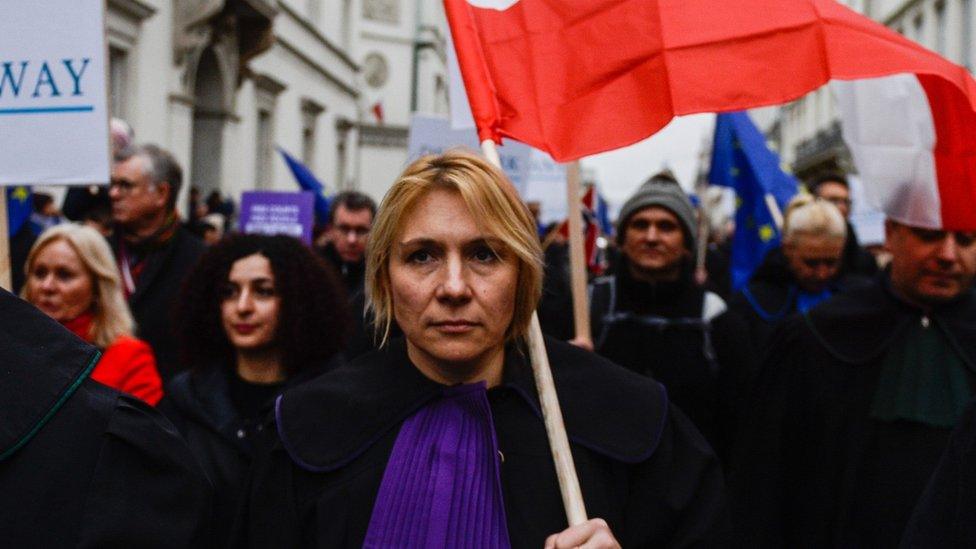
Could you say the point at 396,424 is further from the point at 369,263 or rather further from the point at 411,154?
the point at 411,154

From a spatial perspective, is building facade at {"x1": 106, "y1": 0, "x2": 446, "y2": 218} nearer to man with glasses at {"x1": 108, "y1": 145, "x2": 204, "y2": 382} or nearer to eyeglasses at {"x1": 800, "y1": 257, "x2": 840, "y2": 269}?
man with glasses at {"x1": 108, "y1": 145, "x2": 204, "y2": 382}

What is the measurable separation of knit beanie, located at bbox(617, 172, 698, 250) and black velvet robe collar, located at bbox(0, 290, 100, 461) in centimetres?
325

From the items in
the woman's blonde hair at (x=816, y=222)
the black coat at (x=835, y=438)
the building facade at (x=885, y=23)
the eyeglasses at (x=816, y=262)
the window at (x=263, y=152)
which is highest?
the building facade at (x=885, y=23)

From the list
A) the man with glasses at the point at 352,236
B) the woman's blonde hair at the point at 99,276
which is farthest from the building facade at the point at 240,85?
the woman's blonde hair at the point at 99,276

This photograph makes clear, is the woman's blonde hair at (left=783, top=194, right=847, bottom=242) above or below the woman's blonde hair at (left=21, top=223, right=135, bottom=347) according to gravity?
above

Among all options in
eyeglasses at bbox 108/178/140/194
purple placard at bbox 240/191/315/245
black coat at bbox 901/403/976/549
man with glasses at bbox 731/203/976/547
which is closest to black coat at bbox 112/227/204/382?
eyeglasses at bbox 108/178/140/194

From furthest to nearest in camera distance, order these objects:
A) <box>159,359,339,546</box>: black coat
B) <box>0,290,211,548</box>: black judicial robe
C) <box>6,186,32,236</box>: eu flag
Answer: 1. <box>6,186,32,236</box>: eu flag
2. <box>159,359,339,546</box>: black coat
3. <box>0,290,211,548</box>: black judicial robe

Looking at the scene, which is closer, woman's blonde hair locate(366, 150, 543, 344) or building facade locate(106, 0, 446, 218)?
woman's blonde hair locate(366, 150, 543, 344)

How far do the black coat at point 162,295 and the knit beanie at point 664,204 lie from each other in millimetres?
1820

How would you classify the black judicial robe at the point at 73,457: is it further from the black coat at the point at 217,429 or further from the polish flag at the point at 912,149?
the polish flag at the point at 912,149

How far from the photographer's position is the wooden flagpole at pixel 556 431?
245 centimetres

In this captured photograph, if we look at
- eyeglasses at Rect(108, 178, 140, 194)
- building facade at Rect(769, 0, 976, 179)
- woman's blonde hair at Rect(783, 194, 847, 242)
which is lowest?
woman's blonde hair at Rect(783, 194, 847, 242)

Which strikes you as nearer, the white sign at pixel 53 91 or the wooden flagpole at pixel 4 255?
the wooden flagpole at pixel 4 255

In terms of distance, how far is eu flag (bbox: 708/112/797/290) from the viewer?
7691mm
